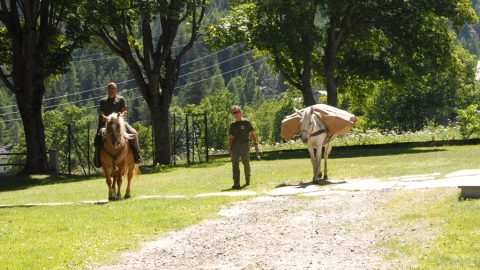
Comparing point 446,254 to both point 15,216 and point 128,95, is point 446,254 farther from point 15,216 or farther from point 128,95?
point 128,95

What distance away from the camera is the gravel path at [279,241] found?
8586mm

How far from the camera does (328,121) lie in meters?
18.5

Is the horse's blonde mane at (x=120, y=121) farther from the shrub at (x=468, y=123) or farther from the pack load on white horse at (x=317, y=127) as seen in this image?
the shrub at (x=468, y=123)

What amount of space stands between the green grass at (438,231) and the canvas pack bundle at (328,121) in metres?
5.52

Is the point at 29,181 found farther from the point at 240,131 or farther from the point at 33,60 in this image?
the point at 240,131

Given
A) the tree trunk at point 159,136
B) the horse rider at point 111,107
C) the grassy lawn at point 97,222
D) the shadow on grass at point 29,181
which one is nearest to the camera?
the grassy lawn at point 97,222

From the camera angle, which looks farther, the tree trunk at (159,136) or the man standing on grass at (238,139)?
the tree trunk at (159,136)

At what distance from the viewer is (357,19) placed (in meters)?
40.9

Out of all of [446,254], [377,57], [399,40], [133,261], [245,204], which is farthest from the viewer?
[377,57]

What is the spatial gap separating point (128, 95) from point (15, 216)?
185953 mm

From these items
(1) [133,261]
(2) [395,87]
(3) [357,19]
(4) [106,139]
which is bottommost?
(1) [133,261]

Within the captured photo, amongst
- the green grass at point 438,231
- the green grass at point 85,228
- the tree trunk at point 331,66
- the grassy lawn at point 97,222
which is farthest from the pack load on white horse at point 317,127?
the tree trunk at point 331,66

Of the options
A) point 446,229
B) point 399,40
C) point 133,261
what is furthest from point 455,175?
point 399,40

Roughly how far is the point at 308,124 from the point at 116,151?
518 cm
